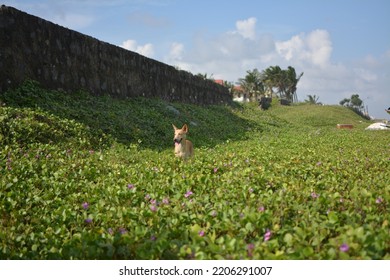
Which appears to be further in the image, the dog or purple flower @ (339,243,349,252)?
the dog

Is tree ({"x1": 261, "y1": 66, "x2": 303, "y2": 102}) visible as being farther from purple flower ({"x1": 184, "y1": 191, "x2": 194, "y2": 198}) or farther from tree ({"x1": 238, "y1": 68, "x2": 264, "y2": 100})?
purple flower ({"x1": 184, "y1": 191, "x2": 194, "y2": 198})

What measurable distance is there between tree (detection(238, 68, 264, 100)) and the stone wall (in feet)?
182

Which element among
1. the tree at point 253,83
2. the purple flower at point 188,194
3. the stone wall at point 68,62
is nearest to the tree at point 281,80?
the tree at point 253,83

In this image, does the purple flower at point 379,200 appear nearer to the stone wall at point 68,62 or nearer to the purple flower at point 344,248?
the purple flower at point 344,248

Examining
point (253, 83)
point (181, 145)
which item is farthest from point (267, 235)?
point (253, 83)

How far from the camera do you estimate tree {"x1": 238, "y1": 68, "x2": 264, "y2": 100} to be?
7931 centimetres

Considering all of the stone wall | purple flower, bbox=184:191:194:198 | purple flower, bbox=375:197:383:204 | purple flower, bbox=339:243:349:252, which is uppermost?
the stone wall

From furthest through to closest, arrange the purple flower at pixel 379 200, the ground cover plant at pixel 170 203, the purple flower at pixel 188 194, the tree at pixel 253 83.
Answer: the tree at pixel 253 83
the purple flower at pixel 188 194
the purple flower at pixel 379 200
the ground cover plant at pixel 170 203

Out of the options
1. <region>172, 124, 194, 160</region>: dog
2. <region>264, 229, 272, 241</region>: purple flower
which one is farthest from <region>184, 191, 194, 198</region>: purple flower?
<region>172, 124, 194, 160</region>: dog

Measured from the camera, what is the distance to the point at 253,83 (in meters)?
80.1

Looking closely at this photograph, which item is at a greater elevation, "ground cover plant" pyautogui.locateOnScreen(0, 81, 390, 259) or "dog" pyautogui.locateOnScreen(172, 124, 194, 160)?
"dog" pyautogui.locateOnScreen(172, 124, 194, 160)

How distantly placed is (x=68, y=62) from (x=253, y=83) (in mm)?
66876

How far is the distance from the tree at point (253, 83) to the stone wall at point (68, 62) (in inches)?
2182

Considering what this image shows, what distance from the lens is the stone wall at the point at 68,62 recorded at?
13195mm
